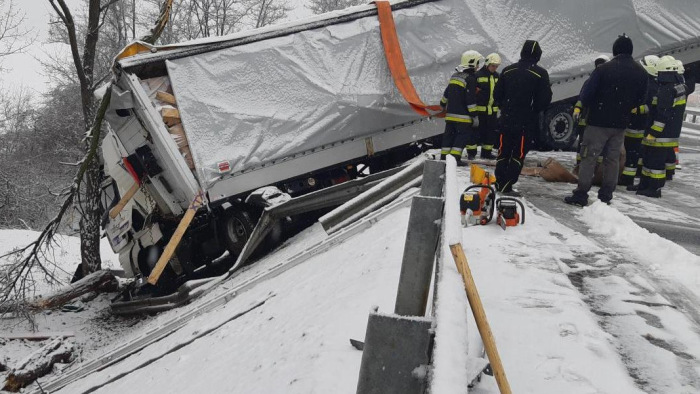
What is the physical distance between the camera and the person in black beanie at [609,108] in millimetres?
6172

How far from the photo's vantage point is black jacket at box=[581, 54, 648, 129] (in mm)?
6171

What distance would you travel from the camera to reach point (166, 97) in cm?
721

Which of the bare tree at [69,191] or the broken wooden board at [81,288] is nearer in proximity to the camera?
the bare tree at [69,191]

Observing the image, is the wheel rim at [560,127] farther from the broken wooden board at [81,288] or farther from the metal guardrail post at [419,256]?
the broken wooden board at [81,288]

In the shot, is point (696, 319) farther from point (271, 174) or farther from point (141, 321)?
point (141, 321)

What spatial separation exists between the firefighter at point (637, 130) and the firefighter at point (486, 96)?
6.18 ft

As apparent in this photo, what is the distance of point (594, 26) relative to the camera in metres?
8.98

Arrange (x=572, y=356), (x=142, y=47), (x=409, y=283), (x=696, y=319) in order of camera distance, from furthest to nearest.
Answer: (x=142, y=47) → (x=696, y=319) → (x=572, y=356) → (x=409, y=283)

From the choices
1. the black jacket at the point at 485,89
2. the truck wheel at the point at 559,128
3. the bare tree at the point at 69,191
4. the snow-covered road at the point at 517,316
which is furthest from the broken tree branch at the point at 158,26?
the truck wheel at the point at 559,128

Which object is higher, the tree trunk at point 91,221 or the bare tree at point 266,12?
the bare tree at point 266,12

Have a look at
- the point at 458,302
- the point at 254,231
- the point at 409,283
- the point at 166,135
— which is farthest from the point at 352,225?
the point at 458,302

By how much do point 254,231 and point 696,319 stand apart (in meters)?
5.24

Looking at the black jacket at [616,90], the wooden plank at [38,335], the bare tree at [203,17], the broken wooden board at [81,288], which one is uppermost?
the bare tree at [203,17]

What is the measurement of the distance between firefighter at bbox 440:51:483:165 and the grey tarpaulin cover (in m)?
0.71
